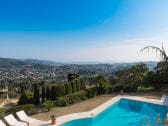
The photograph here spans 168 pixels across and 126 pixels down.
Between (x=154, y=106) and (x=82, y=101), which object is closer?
(x=154, y=106)

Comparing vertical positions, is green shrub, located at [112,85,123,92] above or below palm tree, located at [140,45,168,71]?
below

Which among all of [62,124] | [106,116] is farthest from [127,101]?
[62,124]

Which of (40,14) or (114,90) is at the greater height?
(40,14)

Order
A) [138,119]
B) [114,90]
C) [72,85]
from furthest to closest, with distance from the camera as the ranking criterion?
[114,90]
[72,85]
[138,119]

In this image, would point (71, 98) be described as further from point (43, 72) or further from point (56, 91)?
point (43, 72)

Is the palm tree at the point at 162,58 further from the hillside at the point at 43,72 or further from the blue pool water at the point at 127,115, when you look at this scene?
the hillside at the point at 43,72

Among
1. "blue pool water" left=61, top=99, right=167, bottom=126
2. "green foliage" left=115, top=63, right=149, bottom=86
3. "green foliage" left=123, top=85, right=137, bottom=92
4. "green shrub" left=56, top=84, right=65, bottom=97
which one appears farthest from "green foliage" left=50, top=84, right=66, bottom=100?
"green foliage" left=115, top=63, right=149, bottom=86

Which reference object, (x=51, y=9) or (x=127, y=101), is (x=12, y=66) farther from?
(x=127, y=101)

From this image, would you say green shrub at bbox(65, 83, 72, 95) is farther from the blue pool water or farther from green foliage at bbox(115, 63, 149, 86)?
green foliage at bbox(115, 63, 149, 86)
